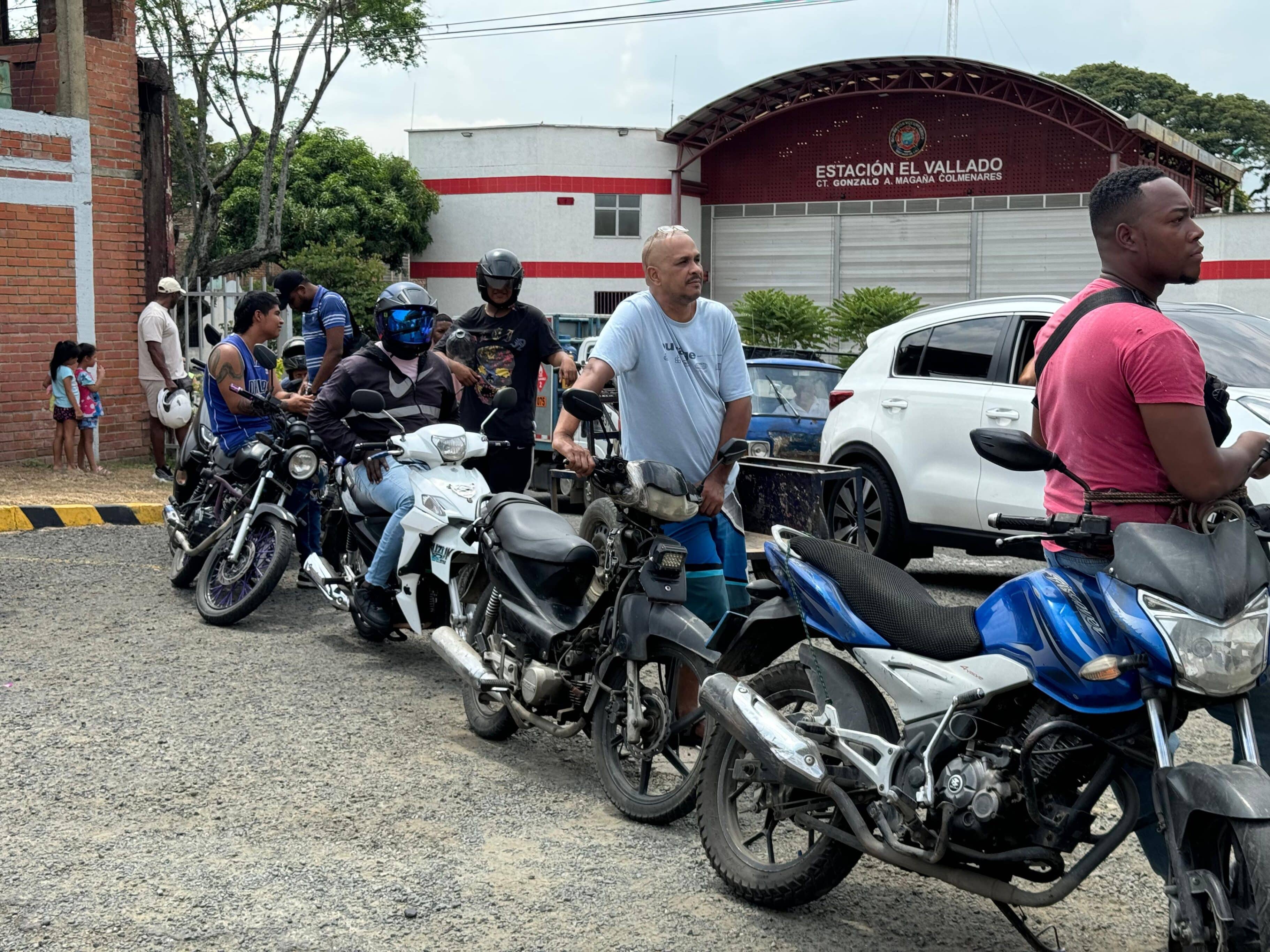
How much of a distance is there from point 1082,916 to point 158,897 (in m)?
2.71

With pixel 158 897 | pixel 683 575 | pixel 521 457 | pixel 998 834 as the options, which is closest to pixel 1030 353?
pixel 521 457

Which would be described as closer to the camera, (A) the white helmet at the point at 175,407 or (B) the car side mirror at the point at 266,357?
(B) the car side mirror at the point at 266,357

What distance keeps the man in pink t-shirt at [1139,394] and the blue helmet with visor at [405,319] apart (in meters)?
4.24

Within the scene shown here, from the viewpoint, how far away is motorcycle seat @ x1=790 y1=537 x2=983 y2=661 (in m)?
3.62

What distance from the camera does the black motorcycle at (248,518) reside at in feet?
25.4

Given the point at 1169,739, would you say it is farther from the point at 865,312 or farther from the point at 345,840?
the point at 865,312

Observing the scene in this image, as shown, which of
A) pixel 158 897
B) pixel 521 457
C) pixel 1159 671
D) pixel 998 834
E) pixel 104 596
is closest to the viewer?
pixel 1159 671

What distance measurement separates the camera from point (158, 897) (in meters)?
4.11

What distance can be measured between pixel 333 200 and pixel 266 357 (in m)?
35.3

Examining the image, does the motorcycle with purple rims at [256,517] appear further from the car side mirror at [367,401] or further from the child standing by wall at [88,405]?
the child standing by wall at [88,405]

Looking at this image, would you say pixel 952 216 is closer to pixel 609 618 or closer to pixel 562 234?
pixel 562 234

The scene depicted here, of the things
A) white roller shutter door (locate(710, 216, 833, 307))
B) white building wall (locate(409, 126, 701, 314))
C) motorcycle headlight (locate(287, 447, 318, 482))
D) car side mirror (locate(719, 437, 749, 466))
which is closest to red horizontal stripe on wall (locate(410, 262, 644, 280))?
white building wall (locate(409, 126, 701, 314))

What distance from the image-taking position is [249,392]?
823cm

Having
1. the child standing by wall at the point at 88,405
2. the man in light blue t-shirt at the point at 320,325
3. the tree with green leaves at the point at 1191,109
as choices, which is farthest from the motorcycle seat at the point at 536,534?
the tree with green leaves at the point at 1191,109
